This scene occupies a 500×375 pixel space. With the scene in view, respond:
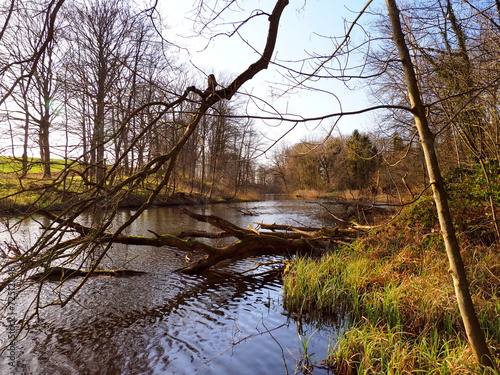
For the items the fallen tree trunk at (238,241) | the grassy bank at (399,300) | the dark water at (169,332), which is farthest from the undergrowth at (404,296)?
the fallen tree trunk at (238,241)

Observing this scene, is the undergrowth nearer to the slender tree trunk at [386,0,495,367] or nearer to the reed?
the reed

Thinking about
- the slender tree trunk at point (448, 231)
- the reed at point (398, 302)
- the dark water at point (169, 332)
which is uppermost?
the slender tree trunk at point (448, 231)

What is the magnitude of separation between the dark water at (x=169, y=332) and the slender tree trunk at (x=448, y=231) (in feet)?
5.33

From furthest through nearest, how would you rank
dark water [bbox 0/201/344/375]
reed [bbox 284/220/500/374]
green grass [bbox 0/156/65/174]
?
dark water [bbox 0/201/344/375], reed [bbox 284/220/500/374], green grass [bbox 0/156/65/174]

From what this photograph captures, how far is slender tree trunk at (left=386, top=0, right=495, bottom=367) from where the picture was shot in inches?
82.0

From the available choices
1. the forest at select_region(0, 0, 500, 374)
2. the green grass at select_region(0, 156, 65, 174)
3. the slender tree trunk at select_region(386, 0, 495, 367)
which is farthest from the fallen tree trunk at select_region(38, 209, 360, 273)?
the slender tree trunk at select_region(386, 0, 495, 367)

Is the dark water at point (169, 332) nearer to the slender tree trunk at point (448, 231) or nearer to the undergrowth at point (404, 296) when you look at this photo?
the undergrowth at point (404, 296)

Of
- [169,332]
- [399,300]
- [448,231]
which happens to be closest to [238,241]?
[169,332]

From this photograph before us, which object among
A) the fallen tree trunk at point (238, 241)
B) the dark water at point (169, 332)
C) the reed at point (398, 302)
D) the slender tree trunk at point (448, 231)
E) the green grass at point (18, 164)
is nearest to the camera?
the slender tree trunk at point (448, 231)

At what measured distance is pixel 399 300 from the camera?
13.6ft

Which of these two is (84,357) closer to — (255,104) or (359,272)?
(255,104)

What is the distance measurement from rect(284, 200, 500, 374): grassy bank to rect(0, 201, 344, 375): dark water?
452 millimetres

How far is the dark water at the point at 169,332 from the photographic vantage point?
3.39 m

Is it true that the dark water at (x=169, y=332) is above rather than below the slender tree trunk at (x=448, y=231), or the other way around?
below
